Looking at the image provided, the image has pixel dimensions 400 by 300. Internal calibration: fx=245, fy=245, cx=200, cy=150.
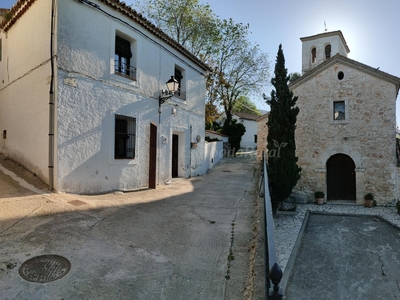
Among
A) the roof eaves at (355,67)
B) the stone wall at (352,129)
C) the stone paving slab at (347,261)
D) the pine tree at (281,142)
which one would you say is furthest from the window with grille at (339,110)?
the stone paving slab at (347,261)

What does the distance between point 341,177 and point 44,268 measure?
15370mm

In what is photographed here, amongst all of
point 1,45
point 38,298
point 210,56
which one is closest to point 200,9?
point 210,56

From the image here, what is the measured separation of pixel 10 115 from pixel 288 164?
36.3 ft

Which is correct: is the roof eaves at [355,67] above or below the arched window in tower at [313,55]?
below

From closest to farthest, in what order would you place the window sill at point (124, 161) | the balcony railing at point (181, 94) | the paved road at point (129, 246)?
the paved road at point (129, 246) → the window sill at point (124, 161) → the balcony railing at point (181, 94)

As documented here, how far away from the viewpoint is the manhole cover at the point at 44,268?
9.25 ft

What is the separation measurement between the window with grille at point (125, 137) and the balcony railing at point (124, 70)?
1.37 metres

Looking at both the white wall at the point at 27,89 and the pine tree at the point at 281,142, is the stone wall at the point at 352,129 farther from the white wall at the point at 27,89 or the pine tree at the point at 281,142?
the white wall at the point at 27,89

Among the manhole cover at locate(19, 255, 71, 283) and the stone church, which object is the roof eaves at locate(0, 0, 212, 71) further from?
the stone church

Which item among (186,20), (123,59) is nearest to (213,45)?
(186,20)

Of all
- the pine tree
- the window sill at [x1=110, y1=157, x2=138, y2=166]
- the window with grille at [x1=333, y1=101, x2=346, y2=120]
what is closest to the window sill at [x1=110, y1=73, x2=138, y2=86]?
the window sill at [x1=110, y1=157, x2=138, y2=166]

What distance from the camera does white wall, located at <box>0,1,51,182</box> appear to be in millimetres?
6421

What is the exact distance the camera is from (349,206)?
1357 cm

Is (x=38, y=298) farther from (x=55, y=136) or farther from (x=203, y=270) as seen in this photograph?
(x=55, y=136)
